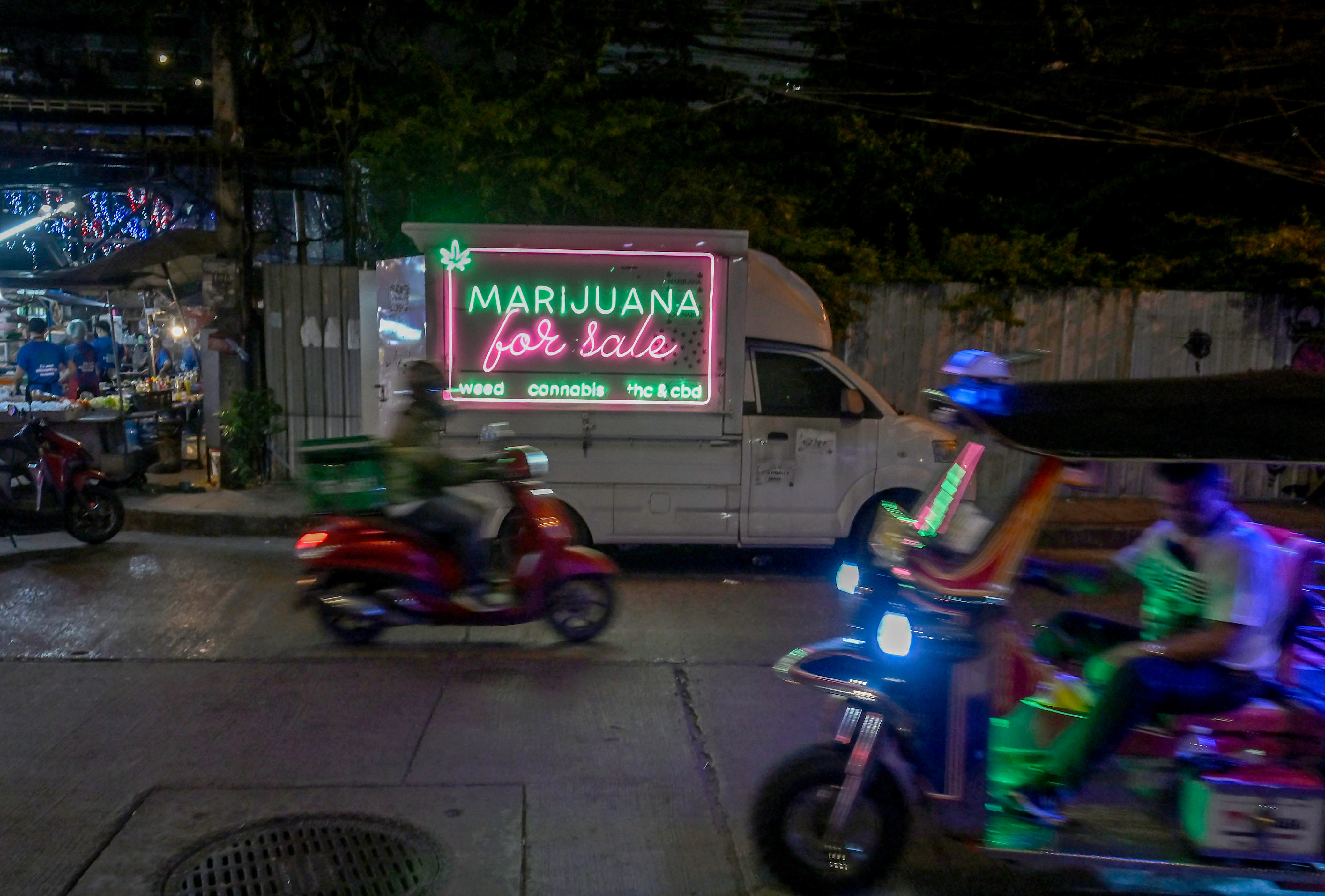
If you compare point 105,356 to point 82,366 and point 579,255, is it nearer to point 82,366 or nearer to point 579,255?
point 82,366

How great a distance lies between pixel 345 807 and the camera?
4227 mm

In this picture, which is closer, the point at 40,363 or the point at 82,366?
the point at 40,363

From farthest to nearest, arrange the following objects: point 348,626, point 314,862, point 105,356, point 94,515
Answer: point 105,356, point 94,515, point 348,626, point 314,862

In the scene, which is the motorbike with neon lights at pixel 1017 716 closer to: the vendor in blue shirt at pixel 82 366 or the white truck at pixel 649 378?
the white truck at pixel 649 378

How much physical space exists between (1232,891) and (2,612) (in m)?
7.33

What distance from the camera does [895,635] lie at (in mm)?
3404

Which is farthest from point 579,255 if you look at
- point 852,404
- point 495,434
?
point 852,404

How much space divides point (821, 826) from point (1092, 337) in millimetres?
9558

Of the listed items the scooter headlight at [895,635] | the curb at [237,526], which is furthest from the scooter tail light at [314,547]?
the curb at [237,526]

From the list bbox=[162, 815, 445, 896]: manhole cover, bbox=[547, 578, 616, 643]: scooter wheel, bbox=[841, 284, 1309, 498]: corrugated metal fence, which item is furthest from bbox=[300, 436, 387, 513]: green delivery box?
bbox=[841, 284, 1309, 498]: corrugated metal fence

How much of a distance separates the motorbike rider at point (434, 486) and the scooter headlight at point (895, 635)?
3265 millimetres

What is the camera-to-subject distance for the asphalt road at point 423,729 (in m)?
3.86

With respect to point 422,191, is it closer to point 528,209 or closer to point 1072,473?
point 528,209

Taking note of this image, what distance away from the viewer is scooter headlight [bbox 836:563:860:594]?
3.61 metres
